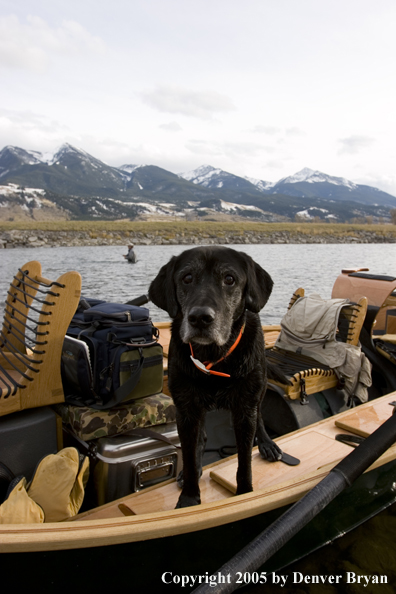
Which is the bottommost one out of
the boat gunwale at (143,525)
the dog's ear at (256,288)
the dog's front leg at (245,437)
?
the boat gunwale at (143,525)

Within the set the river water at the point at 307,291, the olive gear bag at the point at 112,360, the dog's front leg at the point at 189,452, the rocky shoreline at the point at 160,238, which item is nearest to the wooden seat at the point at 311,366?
the river water at the point at 307,291

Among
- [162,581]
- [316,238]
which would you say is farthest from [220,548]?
[316,238]

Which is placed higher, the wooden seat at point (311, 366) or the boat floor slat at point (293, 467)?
the wooden seat at point (311, 366)

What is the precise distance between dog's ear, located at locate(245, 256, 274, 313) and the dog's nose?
1.59ft

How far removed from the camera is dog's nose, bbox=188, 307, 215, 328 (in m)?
2.49

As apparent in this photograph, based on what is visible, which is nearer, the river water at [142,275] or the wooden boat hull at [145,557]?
the wooden boat hull at [145,557]

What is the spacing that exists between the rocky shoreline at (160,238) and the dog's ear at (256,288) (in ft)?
184

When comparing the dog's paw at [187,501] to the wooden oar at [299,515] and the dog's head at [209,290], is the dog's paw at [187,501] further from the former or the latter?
the dog's head at [209,290]

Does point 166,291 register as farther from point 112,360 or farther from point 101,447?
point 101,447

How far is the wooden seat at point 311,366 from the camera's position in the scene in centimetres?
483

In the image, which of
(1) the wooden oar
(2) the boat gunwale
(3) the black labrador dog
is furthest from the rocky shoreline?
(1) the wooden oar

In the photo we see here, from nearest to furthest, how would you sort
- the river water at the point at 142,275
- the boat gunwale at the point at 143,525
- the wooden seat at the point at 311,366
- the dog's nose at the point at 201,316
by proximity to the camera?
the boat gunwale at the point at 143,525 → the dog's nose at the point at 201,316 → the wooden seat at the point at 311,366 → the river water at the point at 142,275

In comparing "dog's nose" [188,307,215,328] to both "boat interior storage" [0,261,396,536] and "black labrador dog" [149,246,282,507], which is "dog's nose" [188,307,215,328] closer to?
"black labrador dog" [149,246,282,507]

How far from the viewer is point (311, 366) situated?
5188 mm
